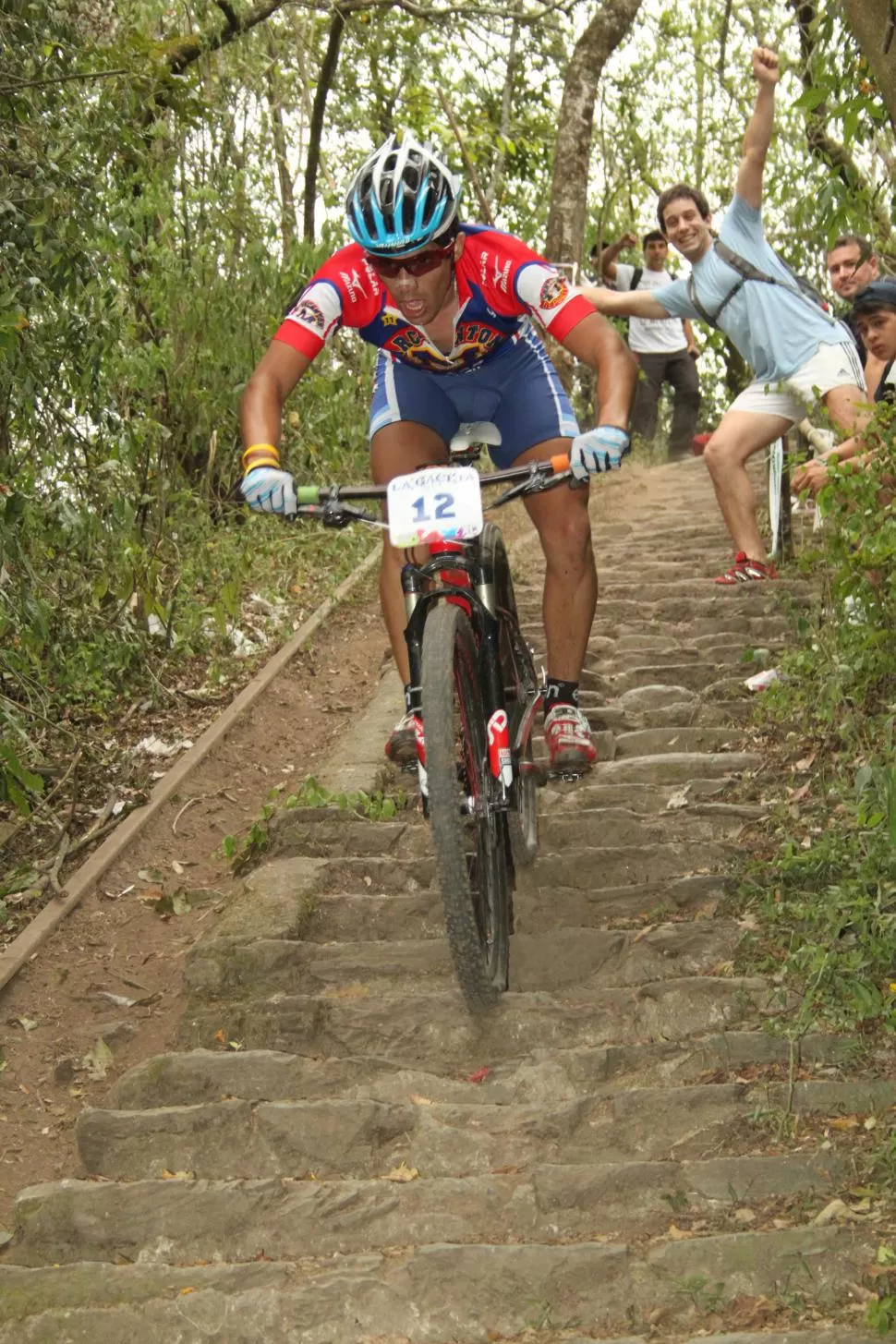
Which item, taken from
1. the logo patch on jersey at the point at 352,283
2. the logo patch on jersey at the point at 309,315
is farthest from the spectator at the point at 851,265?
the logo patch on jersey at the point at 309,315

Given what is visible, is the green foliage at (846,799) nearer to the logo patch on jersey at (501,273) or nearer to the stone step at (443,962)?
the stone step at (443,962)

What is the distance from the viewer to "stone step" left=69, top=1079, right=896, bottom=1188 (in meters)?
3.58

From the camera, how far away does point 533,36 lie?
49.3 ft

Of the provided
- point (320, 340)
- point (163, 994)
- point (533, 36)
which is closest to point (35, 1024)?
point (163, 994)

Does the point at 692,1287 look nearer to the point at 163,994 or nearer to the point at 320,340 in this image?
the point at 163,994

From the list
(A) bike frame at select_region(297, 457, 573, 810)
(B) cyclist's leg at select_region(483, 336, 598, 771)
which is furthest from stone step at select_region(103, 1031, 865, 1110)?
(B) cyclist's leg at select_region(483, 336, 598, 771)

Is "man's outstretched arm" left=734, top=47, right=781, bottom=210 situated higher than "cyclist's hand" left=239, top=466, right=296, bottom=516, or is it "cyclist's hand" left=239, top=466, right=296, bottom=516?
"man's outstretched arm" left=734, top=47, right=781, bottom=210

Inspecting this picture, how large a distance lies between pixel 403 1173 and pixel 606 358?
2356 millimetres

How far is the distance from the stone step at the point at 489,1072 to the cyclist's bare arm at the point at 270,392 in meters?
1.76

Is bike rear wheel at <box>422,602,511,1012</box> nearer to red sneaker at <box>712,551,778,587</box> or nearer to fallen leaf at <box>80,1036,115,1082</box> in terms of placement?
fallen leaf at <box>80,1036,115,1082</box>

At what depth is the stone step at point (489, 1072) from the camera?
12.5 ft

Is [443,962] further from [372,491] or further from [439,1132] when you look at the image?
[372,491]

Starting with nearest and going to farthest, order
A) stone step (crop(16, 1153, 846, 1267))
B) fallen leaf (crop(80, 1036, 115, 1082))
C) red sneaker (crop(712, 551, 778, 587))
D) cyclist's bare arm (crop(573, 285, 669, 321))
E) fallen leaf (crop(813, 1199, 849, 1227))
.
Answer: fallen leaf (crop(813, 1199, 849, 1227)), stone step (crop(16, 1153, 846, 1267)), fallen leaf (crop(80, 1036, 115, 1082)), cyclist's bare arm (crop(573, 285, 669, 321)), red sneaker (crop(712, 551, 778, 587))

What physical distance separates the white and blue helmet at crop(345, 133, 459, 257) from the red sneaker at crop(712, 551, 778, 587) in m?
4.03
